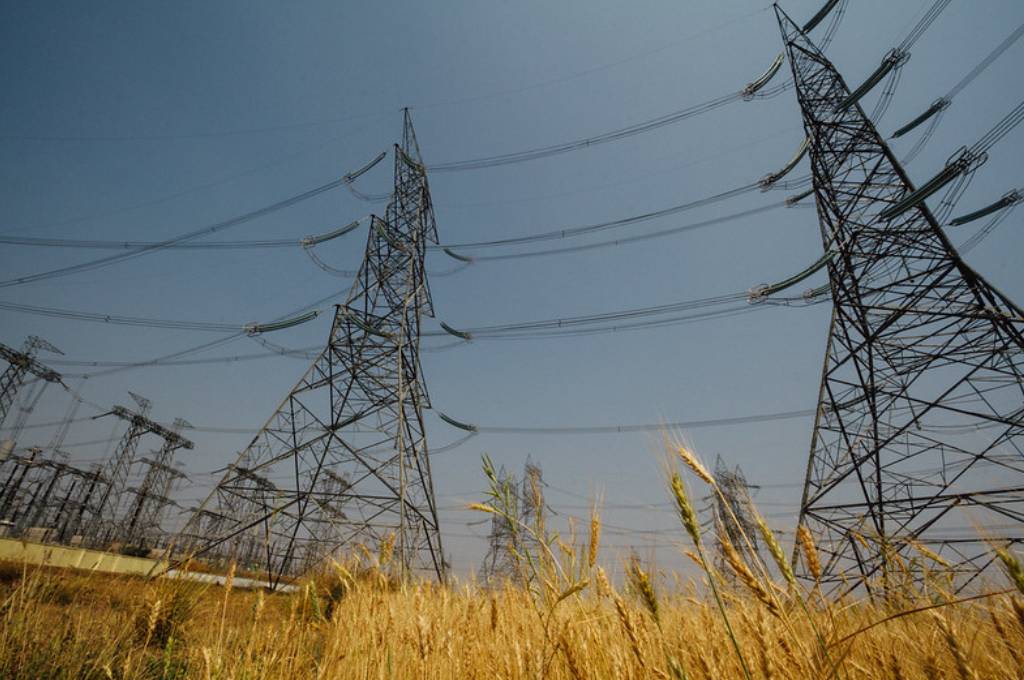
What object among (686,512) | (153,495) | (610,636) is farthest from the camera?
(153,495)

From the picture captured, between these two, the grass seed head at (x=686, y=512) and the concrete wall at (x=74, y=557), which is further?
the concrete wall at (x=74, y=557)

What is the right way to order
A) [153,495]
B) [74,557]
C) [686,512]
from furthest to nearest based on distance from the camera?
[153,495] → [74,557] → [686,512]

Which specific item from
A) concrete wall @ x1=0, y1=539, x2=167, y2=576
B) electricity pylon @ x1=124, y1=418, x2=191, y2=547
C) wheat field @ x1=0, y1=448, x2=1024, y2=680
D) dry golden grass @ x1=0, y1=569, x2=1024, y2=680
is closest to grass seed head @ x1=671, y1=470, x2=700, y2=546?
wheat field @ x1=0, y1=448, x2=1024, y2=680

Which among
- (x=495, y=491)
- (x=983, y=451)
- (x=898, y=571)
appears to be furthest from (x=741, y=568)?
(x=983, y=451)

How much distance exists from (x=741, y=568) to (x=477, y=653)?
2042 millimetres

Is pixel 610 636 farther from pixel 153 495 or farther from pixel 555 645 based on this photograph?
pixel 153 495

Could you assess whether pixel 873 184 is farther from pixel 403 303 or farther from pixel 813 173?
pixel 403 303

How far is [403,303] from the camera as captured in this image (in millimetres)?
11859

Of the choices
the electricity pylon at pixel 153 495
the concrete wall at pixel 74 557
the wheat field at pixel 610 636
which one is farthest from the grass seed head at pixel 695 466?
the electricity pylon at pixel 153 495

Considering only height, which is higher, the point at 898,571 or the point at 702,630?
the point at 898,571

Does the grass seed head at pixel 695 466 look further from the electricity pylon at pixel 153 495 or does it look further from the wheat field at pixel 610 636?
the electricity pylon at pixel 153 495

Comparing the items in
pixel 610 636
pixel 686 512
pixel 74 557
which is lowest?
pixel 74 557

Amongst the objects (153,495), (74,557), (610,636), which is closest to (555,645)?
(610,636)

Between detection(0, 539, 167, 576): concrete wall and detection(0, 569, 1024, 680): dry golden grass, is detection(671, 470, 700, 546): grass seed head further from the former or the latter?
detection(0, 539, 167, 576): concrete wall
